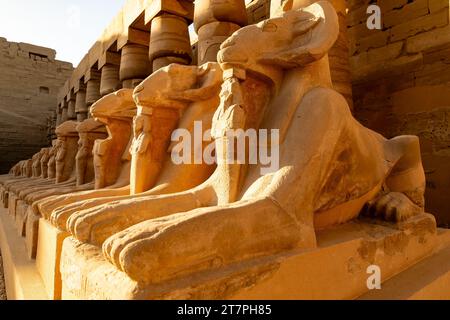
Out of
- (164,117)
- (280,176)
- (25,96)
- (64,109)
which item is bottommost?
(280,176)

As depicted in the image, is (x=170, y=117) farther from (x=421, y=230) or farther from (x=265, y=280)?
(x=421, y=230)

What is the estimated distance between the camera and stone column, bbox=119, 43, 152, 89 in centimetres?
585

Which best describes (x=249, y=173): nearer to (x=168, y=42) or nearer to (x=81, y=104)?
(x=168, y=42)

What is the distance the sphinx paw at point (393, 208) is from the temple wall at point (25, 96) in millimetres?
13525

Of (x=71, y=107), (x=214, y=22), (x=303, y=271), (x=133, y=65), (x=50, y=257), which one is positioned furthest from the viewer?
(x=71, y=107)

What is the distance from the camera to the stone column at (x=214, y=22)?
12.6 ft

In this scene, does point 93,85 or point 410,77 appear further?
point 93,85

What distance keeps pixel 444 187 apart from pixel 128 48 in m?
5.29

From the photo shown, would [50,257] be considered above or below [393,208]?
below

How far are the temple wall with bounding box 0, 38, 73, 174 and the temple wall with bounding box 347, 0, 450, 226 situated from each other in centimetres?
1269

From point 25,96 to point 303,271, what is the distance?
15569 millimetres

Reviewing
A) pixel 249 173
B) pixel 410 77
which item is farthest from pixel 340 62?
pixel 249 173

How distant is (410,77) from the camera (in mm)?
3490

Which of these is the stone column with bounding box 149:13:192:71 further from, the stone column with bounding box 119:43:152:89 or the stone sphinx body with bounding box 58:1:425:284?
the stone sphinx body with bounding box 58:1:425:284
